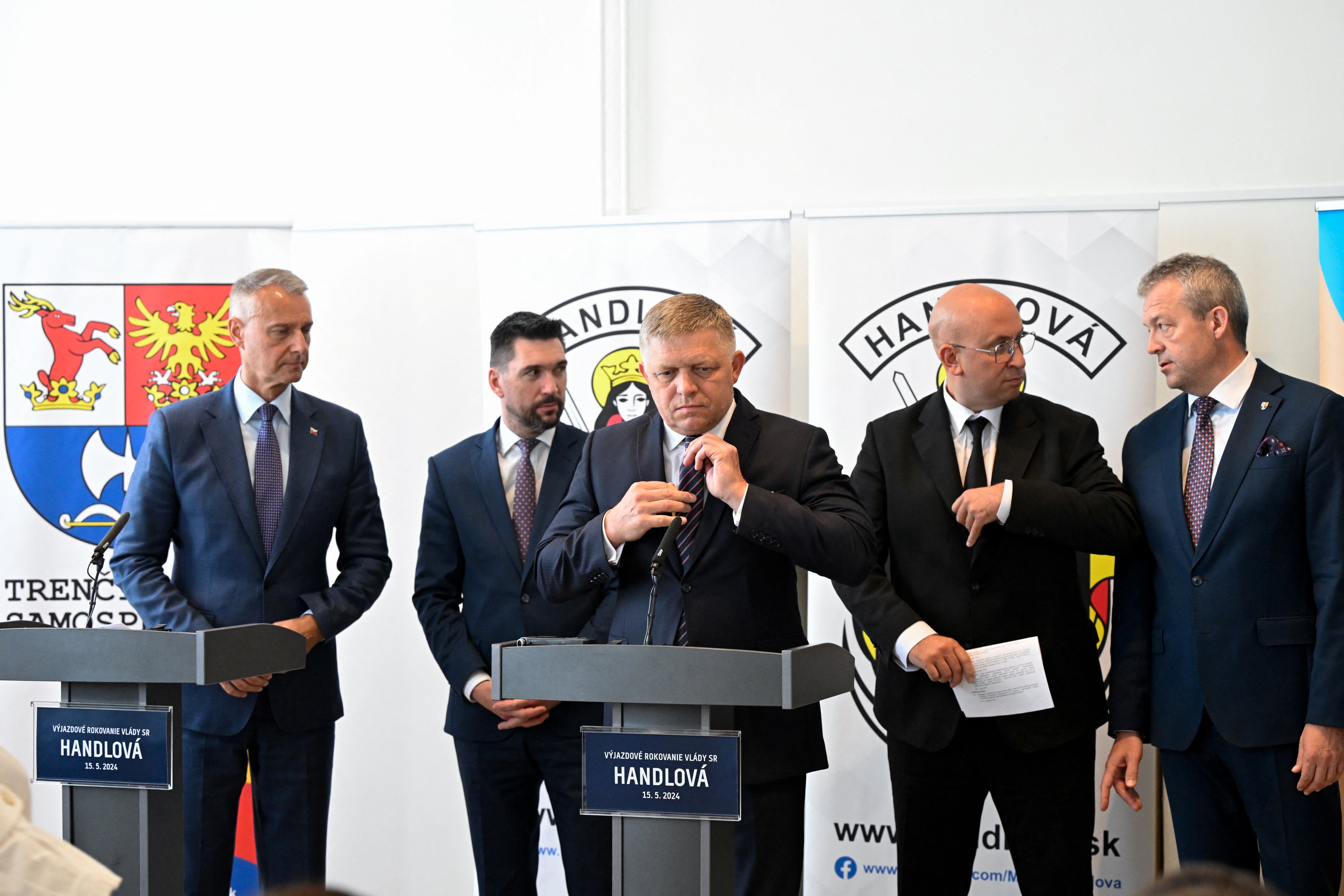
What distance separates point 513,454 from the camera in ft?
11.1

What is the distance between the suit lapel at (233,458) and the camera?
318 cm

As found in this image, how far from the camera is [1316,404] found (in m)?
2.82

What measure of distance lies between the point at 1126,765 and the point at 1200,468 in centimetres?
78

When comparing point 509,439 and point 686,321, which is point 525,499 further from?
point 686,321

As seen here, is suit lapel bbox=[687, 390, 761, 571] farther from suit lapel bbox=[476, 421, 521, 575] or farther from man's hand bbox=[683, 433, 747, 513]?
suit lapel bbox=[476, 421, 521, 575]

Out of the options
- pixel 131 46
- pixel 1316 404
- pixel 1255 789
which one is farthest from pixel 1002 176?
pixel 131 46

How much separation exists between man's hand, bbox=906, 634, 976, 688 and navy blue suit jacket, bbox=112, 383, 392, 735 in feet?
5.21

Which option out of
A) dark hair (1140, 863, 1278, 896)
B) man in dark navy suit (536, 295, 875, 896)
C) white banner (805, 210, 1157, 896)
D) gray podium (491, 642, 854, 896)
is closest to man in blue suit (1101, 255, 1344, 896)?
white banner (805, 210, 1157, 896)

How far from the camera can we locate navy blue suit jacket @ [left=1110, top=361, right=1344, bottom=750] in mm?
2727

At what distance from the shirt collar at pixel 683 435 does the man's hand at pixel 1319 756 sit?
155cm

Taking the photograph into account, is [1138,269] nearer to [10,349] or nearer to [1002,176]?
[1002,176]

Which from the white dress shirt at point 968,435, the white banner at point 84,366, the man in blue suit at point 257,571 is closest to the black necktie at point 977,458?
the white dress shirt at point 968,435

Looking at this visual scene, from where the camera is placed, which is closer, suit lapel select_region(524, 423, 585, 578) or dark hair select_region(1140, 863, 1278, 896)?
dark hair select_region(1140, 863, 1278, 896)

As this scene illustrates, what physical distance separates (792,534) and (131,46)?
12.6 ft
